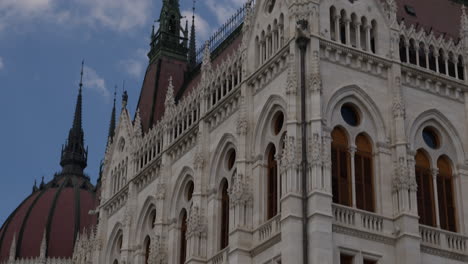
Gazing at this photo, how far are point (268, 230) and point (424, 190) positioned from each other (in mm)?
7274

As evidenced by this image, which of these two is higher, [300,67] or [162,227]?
[300,67]

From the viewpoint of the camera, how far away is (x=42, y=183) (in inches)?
3118

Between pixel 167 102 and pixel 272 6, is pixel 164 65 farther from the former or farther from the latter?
pixel 272 6

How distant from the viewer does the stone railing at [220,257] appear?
142 ft

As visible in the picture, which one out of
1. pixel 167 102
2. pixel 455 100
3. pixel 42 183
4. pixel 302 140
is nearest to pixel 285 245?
pixel 302 140

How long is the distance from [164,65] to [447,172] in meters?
21.3

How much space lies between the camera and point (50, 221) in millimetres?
73125

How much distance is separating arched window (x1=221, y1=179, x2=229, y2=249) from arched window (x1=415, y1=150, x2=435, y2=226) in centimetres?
855

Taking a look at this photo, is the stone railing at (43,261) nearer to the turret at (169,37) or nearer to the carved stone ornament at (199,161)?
the turret at (169,37)

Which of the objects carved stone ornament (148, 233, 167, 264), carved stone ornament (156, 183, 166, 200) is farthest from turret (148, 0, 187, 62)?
carved stone ornament (148, 233, 167, 264)

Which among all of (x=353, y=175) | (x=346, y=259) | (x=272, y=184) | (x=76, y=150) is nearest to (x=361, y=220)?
(x=346, y=259)

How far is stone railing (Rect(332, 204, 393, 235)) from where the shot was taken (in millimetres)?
39500

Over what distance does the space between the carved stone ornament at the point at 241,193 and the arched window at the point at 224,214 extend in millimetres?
2174

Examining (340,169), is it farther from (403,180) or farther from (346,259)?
(346,259)
